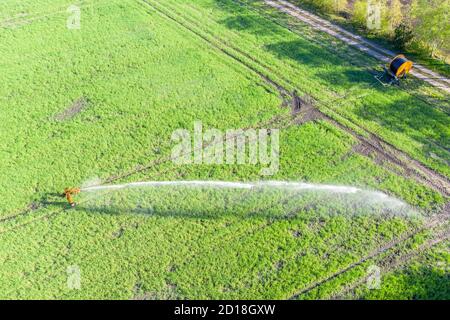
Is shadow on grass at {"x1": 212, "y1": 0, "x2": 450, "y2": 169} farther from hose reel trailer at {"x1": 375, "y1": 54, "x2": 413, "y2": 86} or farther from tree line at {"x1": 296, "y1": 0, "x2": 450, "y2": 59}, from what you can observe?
tree line at {"x1": 296, "y1": 0, "x2": 450, "y2": 59}

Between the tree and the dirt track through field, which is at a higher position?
the tree

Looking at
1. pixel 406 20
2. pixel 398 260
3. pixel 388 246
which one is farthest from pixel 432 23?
pixel 398 260

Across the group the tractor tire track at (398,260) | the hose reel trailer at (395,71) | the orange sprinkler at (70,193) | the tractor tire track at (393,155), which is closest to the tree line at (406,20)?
the hose reel trailer at (395,71)

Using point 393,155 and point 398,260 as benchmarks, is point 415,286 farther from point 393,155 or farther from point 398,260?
point 393,155

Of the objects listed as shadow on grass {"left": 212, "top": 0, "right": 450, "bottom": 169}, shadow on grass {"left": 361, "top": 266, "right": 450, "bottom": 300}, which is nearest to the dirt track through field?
shadow on grass {"left": 212, "top": 0, "right": 450, "bottom": 169}

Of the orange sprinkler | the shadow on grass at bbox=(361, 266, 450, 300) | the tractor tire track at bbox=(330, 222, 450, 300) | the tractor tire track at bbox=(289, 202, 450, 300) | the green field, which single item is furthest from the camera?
the orange sprinkler
